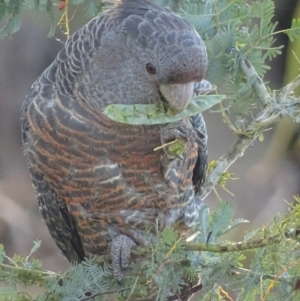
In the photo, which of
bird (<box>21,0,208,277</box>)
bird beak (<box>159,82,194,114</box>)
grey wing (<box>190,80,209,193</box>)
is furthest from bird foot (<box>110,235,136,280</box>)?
bird beak (<box>159,82,194,114</box>)

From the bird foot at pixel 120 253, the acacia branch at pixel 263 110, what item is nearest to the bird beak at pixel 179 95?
the acacia branch at pixel 263 110

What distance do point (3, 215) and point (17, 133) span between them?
493 mm

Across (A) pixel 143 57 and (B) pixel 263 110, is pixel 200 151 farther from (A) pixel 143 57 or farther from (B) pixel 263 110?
(A) pixel 143 57

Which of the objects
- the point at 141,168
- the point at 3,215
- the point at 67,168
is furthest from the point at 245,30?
the point at 3,215

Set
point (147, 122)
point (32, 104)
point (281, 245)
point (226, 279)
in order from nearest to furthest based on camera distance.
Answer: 1. point (281, 245)
2. point (226, 279)
3. point (147, 122)
4. point (32, 104)

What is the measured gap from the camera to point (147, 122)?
42.1 inches

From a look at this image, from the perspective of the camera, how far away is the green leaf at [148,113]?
1.05 meters

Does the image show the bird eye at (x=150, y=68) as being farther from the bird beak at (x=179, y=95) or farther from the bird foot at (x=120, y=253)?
the bird foot at (x=120, y=253)

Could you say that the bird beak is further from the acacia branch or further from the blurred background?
the blurred background

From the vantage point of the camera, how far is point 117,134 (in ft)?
4.04

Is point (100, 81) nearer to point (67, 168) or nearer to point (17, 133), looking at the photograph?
point (67, 168)

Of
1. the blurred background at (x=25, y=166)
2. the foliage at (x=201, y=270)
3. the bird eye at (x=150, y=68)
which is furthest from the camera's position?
the blurred background at (x=25, y=166)

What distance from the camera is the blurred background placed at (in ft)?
9.23

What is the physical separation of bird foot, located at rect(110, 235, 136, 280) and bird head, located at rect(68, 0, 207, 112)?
37 centimetres
